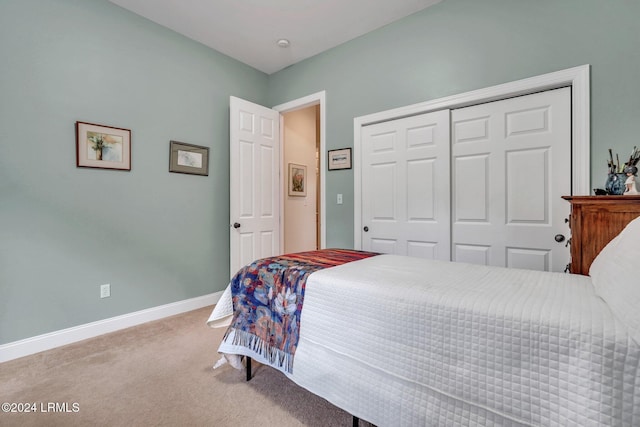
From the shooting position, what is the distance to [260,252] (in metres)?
3.57

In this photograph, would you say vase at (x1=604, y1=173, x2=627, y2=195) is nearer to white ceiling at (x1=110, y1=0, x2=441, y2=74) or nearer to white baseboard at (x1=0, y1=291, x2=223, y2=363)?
white ceiling at (x1=110, y1=0, x2=441, y2=74)

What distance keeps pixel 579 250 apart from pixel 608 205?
0.27 metres

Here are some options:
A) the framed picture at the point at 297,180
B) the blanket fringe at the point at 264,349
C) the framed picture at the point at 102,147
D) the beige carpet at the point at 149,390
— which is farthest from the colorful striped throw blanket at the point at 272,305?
the framed picture at the point at 297,180

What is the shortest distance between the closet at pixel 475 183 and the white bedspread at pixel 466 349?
1051 millimetres

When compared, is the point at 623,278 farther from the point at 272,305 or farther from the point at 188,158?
the point at 188,158

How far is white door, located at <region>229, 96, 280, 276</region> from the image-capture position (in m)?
3.28

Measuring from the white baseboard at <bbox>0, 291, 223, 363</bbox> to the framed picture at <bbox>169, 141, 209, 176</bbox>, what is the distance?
1.43m

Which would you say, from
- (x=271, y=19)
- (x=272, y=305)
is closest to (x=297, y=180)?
(x=271, y=19)

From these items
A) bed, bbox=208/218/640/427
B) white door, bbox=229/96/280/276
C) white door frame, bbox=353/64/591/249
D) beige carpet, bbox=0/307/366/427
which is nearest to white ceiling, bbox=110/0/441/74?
white door, bbox=229/96/280/276

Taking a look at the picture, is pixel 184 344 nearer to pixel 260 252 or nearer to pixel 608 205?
pixel 260 252

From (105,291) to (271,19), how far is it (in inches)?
117

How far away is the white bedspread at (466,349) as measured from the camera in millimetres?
771

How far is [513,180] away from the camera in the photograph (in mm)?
2293

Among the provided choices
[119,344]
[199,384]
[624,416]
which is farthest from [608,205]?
[119,344]
